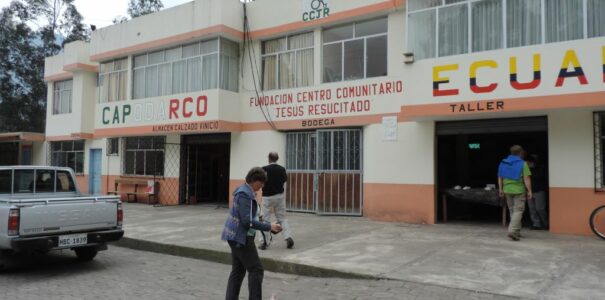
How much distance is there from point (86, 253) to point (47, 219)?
1320mm

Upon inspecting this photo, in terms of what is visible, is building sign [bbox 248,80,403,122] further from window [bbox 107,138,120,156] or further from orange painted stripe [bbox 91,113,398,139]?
window [bbox 107,138,120,156]

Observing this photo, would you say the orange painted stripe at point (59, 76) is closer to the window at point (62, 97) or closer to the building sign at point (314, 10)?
the window at point (62, 97)

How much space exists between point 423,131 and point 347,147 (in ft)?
6.95

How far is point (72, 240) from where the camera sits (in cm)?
674

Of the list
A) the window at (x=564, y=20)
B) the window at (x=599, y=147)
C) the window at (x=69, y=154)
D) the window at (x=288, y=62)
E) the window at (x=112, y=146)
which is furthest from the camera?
the window at (x=69, y=154)

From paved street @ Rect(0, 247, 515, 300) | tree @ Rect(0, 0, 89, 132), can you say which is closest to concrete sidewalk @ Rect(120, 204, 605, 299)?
paved street @ Rect(0, 247, 515, 300)

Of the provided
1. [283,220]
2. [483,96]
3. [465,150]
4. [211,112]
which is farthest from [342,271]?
[211,112]

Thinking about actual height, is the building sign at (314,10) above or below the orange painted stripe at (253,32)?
above

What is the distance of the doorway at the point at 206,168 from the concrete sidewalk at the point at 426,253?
180 inches

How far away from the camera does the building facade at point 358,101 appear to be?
906 cm

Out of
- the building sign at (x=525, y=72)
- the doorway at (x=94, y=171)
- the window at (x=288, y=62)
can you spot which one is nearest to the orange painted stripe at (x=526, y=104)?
the building sign at (x=525, y=72)

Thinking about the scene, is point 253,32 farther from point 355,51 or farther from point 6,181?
point 6,181

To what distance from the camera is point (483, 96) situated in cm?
932

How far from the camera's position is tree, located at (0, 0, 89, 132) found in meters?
28.4
